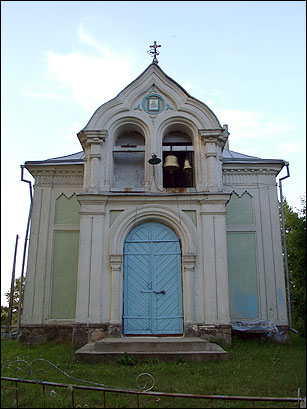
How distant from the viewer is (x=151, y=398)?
18.5ft

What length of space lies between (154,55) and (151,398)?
995cm

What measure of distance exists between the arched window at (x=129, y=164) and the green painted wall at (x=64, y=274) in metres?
2.19

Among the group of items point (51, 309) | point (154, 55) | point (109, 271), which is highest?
point (154, 55)

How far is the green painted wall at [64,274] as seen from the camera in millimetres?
11617

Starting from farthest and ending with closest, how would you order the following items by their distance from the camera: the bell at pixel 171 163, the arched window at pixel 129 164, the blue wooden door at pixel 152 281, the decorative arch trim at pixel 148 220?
1. the arched window at pixel 129 164
2. the bell at pixel 171 163
3. the decorative arch trim at pixel 148 220
4. the blue wooden door at pixel 152 281

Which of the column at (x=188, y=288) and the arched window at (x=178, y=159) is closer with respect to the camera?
the column at (x=188, y=288)

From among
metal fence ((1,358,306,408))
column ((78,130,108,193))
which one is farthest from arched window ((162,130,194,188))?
metal fence ((1,358,306,408))

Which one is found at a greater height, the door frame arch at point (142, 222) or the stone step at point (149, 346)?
the door frame arch at point (142, 222)

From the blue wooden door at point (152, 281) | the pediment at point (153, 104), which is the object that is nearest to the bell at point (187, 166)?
the pediment at point (153, 104)

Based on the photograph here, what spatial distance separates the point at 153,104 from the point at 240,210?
4.25m

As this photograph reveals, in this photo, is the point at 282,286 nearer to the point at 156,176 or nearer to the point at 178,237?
the point at 178,237

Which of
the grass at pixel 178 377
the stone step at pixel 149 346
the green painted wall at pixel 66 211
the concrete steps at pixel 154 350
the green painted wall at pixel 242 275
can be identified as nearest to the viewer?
the grass at pixel 178 377

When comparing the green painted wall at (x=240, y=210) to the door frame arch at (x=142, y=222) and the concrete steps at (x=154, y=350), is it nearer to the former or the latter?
the door frame arch at (x=142, y=222)

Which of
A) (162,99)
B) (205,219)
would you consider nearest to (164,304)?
(205,219)
